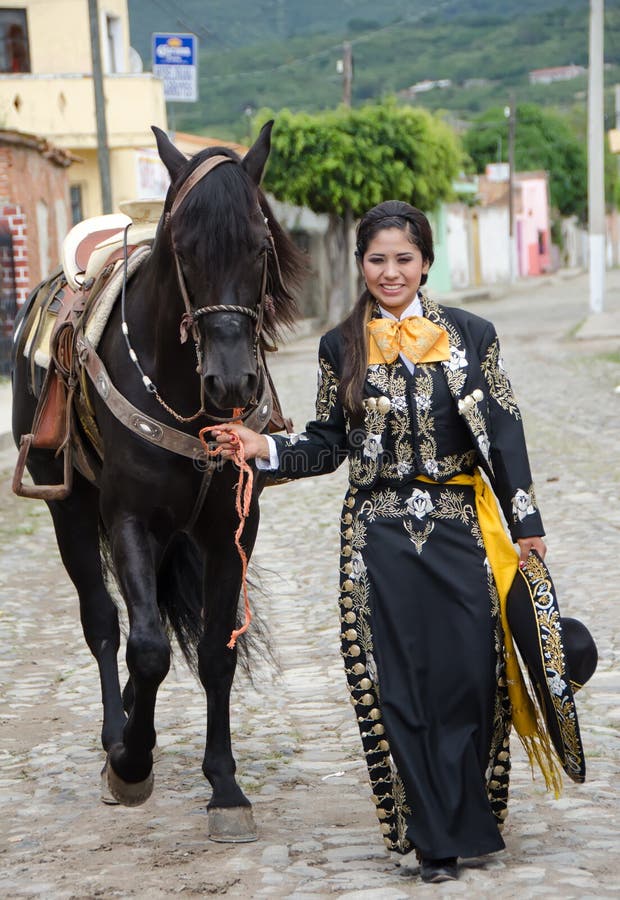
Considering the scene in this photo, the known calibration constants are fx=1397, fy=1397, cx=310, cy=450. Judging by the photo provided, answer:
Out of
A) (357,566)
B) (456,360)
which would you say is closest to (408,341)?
(456,360)

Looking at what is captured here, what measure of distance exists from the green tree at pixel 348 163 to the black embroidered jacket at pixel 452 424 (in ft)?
90.6

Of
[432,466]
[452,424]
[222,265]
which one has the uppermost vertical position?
[222,265]

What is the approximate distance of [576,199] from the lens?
270ft

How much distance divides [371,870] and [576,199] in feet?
269

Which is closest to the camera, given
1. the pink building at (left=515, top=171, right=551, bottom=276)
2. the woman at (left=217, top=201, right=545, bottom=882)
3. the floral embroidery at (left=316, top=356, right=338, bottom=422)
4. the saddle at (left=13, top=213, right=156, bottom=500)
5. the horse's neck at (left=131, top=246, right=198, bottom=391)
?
the woman at (left=217, top=201, right=545, bottom=882)

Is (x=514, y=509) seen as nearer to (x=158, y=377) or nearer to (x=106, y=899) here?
(x=158, y=377)

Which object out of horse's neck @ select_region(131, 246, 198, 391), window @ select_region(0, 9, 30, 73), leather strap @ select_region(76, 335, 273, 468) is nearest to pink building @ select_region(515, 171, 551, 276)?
window @ select_region(0, 9, 30, 73)

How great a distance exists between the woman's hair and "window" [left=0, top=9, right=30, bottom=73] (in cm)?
3040

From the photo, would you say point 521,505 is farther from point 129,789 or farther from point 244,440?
point 129,789

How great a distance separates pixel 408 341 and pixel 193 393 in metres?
0.70

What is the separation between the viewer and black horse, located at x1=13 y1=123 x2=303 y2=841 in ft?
11.9

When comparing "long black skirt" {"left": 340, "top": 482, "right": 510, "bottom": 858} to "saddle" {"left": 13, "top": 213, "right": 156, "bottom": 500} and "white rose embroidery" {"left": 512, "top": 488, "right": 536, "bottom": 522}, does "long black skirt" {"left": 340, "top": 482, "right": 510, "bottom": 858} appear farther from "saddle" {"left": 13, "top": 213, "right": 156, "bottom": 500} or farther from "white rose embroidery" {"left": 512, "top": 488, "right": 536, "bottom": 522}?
"saddle" {"left": 13, "top": 213, "right": 156, "bottom": 500}

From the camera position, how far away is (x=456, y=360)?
146 inches

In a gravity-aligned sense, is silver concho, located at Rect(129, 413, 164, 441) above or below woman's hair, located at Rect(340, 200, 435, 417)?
below
